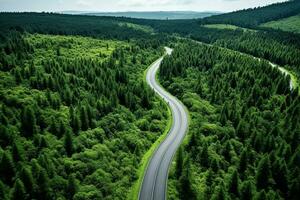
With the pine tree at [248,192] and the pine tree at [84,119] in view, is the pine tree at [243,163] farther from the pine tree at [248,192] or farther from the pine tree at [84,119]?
the pine tree at [84,119]

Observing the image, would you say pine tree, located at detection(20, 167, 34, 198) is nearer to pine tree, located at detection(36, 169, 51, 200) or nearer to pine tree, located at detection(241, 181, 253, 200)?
pine tree, located at detection(36, 169, 51, 200)

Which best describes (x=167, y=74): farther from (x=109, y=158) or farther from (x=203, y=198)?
(x=203, y=198)

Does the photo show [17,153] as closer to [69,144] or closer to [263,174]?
[69,144]

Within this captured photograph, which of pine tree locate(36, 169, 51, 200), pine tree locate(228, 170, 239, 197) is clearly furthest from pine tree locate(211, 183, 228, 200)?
pine tree locate(36, 169, 51, 200)

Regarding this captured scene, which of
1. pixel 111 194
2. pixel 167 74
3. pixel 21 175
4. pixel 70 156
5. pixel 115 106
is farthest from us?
pixel 167 74

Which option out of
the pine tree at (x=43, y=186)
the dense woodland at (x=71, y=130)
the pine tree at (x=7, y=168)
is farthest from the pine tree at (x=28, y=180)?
the pine tree at (x=7, y=168)

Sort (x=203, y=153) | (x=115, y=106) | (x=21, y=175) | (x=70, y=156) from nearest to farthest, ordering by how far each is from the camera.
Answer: (x=21, y=175), (x=70, y=156), (x=203, y=153), (x=115, y=106)

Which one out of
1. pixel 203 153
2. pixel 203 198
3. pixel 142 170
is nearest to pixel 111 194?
pixel 142 170
